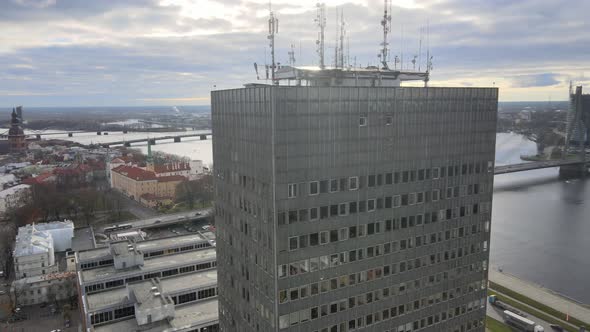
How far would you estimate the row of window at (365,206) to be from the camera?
105 ft

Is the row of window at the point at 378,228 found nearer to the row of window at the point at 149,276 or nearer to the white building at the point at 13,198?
the row of window at the point at 149,276

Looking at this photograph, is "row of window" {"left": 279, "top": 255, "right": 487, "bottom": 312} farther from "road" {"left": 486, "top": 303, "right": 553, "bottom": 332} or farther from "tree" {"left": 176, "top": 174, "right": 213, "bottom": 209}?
"tree" {"left": 176, "top": 174, "right": 213, "bottom": 209}

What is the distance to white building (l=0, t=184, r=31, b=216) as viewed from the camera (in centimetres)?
14150

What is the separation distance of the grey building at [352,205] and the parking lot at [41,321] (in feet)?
145

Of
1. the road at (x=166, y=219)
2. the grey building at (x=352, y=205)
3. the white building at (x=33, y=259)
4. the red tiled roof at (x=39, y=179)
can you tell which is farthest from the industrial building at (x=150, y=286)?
the red tiled roof at (x=39, y=179)

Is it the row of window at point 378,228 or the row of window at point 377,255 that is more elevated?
the row of window at point 378,228

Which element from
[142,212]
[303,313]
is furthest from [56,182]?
[303,313]

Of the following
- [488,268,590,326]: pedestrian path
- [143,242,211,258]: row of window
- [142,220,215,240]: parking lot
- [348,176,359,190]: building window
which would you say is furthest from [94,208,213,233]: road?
[348,176,359,190]: building window

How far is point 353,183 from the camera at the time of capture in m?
34.7

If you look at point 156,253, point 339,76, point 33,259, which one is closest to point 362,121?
point 339,76

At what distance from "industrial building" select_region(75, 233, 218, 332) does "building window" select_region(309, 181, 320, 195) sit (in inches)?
1375

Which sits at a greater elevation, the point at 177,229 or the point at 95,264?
the point at 95,264

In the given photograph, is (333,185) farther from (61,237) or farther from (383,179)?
(61,237)

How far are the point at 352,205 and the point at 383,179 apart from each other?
359 centimetres
